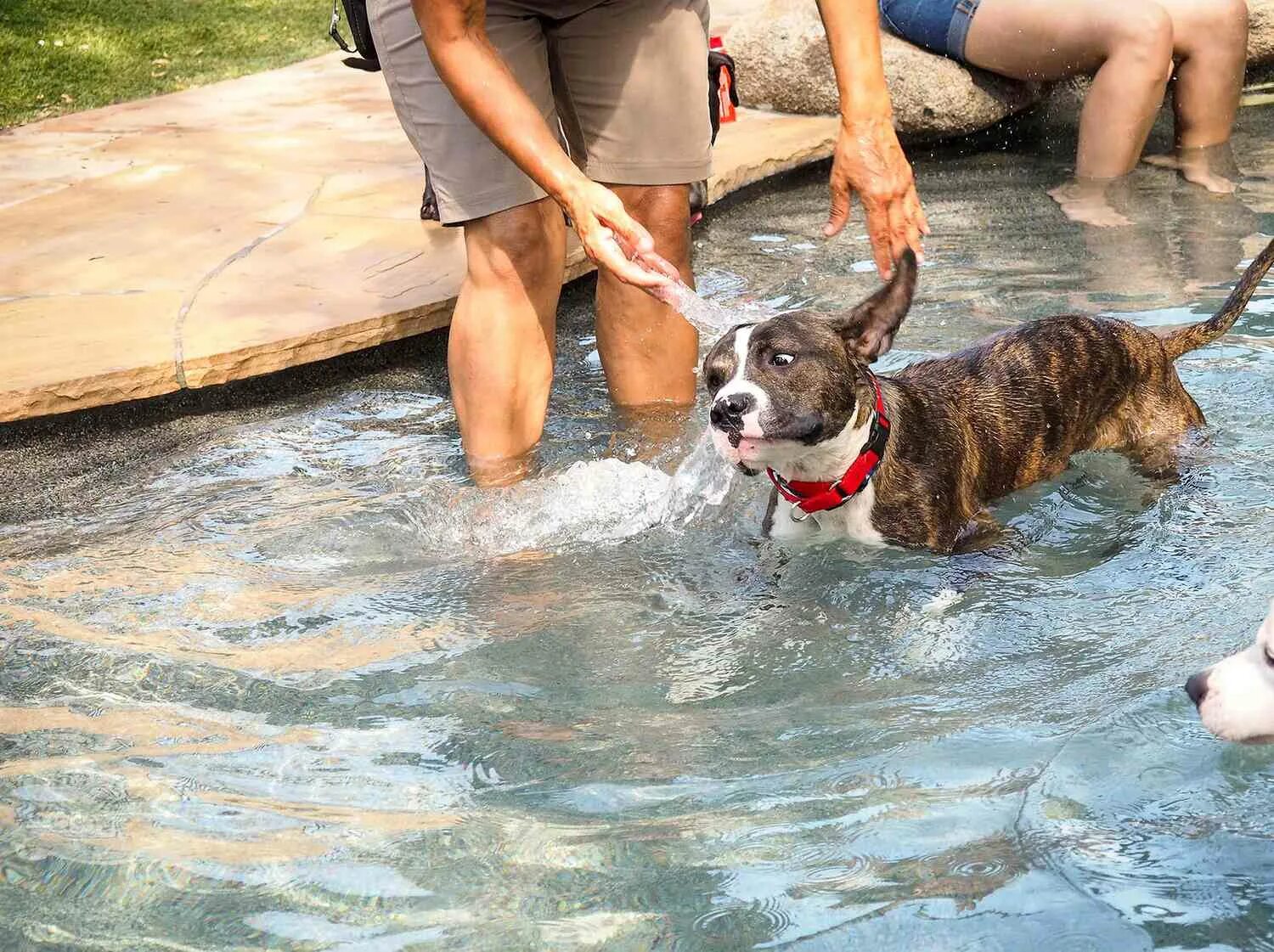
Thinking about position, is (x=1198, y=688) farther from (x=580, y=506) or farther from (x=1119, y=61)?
(x=1119, y=61)

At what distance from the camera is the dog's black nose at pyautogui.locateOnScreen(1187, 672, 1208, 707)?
107 inches

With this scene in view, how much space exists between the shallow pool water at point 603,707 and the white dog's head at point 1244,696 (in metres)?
0.27

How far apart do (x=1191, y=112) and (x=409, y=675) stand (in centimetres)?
612

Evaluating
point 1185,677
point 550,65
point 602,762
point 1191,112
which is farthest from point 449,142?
point 1191,112

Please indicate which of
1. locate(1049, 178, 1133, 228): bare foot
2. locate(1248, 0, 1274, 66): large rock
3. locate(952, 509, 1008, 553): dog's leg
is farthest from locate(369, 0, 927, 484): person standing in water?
locate(1248, 0, 1274, 66): large rock

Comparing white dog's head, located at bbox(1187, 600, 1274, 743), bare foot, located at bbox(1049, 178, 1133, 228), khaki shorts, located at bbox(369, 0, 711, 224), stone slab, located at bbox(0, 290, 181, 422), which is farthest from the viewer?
bare foot, located at bbox(1049, 178, 1133, 228)

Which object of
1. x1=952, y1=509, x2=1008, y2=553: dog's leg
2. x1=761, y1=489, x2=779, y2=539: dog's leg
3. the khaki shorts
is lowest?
x1=952, y1=509, x2=1008, y2=553: dog's leg

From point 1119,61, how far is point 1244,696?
5777 millimetres

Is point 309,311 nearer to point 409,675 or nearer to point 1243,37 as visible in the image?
point 409,675

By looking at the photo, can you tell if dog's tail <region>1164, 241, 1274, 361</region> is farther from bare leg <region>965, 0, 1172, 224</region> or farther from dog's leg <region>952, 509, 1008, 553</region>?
bare leg <region>965, 0, 1172, 224</region>

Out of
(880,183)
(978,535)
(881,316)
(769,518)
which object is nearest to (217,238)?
(769,518)

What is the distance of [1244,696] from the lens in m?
2.63

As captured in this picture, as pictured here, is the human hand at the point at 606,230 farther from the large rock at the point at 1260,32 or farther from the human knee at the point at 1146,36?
the large rock at the point at 1260,32

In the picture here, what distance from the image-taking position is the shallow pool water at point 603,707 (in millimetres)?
2723
